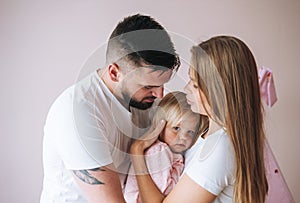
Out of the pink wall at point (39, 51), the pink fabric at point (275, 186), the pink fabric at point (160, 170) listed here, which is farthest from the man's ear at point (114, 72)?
the pink fabric at point (275, 186)

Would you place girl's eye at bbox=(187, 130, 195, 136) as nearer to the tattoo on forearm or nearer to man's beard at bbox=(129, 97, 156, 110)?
man's beard at bbox=(129, 97, 156, 110)

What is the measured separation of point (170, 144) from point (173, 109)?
108 mm

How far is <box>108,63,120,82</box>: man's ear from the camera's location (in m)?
1.12

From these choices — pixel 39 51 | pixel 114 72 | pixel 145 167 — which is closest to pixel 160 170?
pixel 145 167

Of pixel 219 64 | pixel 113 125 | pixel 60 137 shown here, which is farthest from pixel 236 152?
pixel 60 137

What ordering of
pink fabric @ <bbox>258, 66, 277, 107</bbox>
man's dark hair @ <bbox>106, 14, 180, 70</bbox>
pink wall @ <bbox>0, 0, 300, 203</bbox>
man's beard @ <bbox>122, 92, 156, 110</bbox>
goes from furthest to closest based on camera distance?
1. pink wall @ <bbox>0, 0, 300, 203</bbox>
2. pink fabric @ <bbox>258, 66, 277, 107</bbox>
3. man's beard @ <bbox>122, 92, 156, 110</bbox>
4. man's dark hair @ <bbox>106, 14, 180, 70</bbox>

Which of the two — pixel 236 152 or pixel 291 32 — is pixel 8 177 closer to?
pixel 236 152

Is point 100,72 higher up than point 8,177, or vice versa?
point 100,72

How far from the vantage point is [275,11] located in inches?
79.1

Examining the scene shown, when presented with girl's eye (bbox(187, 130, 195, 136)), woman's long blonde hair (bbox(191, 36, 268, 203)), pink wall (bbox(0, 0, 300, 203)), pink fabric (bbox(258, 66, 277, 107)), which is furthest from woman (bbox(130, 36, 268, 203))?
pink wall (bbox(0, 0, 300, 203))

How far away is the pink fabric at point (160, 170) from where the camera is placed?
A: 121 centimetres

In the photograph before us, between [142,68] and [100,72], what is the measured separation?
0.44ft

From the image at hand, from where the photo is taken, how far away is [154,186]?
118 centimetres

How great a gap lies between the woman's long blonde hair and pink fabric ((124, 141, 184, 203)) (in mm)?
183
